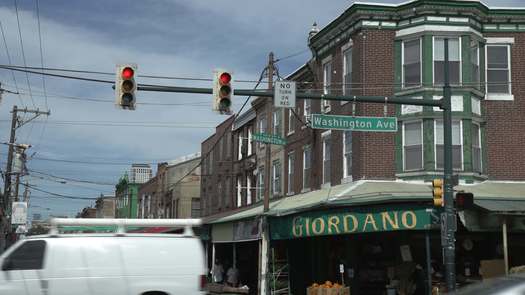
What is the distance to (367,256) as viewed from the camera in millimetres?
24578

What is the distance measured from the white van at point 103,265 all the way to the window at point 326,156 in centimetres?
1323

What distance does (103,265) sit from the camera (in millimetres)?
14070

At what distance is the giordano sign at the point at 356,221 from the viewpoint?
67.6ft

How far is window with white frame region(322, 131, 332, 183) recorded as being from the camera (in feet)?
89.8

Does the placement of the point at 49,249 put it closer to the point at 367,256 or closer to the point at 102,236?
the point at 102,236

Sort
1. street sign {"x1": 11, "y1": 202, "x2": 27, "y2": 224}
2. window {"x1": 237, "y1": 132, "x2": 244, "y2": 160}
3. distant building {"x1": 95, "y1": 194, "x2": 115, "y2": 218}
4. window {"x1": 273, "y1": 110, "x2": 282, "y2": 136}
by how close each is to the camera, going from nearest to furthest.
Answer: window {"x1": 273, "y1": 110, "x2": 282, "y2": 136} → window {"x1": 237, "y1": 132, "x2": 244, "y2": 160} → street sign {"x1": 11, "y1": 202, "x2": 27, "y2": 224} → distant building {"x1": 95, "y1": 194, "x2": 115, "y2": 218}

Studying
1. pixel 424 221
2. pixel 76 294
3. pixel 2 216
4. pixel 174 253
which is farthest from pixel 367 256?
pixel 2 216

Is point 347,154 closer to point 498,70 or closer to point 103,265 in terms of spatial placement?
point 498,70

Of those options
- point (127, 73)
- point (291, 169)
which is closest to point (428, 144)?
point (291, 169)

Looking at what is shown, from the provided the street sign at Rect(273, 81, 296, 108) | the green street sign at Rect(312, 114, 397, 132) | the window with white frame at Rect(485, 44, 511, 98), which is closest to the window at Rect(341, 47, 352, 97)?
the window with white frame at Rect(485, 44, 511, 98)

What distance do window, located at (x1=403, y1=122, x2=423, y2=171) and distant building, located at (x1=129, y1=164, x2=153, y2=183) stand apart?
209 feet

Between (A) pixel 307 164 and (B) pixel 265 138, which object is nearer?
(B) pixel 265 138

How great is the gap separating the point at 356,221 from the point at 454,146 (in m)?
5.03

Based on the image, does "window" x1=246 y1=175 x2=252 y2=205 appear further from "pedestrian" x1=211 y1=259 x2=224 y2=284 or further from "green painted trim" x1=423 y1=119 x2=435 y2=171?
"green painted trim" x1=423 y1=119 x2=435 y2=171
